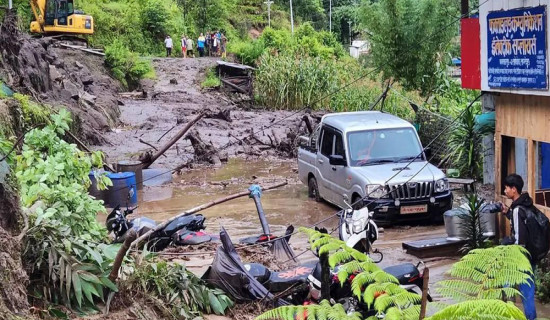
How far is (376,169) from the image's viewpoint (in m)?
13.9

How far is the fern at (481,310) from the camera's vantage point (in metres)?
4.11

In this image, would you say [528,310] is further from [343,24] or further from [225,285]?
[343,24]

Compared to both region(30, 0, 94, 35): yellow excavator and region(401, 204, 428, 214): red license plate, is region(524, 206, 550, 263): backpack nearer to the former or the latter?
region(401, 204, 428, 214): red license plate

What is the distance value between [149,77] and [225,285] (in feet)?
113

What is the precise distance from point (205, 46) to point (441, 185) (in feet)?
135

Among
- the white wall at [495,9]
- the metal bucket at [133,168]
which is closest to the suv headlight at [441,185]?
the white wall at [495,9]

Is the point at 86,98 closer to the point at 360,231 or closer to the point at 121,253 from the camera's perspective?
the point at 360,231

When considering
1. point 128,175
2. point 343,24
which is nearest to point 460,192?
point 128,175

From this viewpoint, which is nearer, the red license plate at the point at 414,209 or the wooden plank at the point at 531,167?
the wooden plank at the point at 531,167

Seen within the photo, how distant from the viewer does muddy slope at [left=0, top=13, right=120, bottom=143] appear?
21312 mm

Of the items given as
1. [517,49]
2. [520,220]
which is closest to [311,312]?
[520,220]

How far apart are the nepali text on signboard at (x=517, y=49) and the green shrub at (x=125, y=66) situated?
32.1m

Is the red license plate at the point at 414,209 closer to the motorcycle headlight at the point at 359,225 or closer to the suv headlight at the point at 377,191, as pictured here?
the suv headlight at the point at 377,191

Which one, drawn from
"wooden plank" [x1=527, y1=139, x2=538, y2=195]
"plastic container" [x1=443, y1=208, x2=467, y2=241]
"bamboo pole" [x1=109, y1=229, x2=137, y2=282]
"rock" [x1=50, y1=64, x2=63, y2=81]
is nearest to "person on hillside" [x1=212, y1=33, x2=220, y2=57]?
"rock" [x1=50, y1=64, x2=63, y2=81]
